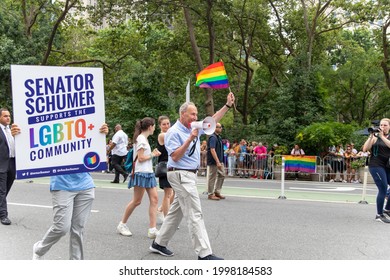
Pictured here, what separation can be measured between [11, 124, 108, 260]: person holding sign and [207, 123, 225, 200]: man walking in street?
5860 mm

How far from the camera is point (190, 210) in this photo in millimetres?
5191

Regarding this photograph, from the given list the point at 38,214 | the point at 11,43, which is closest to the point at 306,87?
the point at 11,43

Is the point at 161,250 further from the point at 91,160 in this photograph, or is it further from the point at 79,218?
the point at 91,160

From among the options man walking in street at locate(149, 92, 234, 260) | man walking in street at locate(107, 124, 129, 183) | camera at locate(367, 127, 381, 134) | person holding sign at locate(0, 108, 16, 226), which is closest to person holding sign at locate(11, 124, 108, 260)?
man walking in street at locate(149, 92, 234, 260)

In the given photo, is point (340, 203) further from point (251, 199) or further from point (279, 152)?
point (279, 152)

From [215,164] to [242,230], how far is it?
335 cm

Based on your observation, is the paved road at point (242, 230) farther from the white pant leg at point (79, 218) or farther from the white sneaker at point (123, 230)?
the white pant leg at point (79, 218)

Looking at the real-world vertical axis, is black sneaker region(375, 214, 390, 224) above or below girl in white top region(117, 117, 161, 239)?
below

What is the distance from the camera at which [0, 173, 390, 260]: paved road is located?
5.96 meters

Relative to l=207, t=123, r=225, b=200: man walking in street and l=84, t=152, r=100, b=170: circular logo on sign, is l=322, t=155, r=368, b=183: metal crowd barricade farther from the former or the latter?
l=84, t=152, r=100, b=170: circular logo on sign

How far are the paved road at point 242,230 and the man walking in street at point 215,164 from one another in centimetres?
32

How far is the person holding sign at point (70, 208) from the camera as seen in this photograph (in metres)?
4.50

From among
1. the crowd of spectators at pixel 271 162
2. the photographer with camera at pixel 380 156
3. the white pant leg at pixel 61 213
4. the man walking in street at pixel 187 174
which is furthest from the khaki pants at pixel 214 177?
the crowd of spectators at pixel 271 162

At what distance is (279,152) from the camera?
68.2ft
